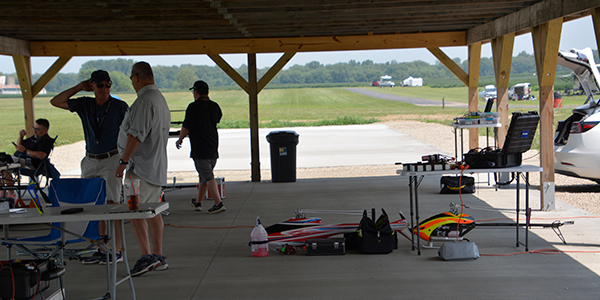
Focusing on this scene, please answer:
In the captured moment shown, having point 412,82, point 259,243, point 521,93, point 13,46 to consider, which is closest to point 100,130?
point 259,243

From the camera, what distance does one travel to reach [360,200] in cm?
695

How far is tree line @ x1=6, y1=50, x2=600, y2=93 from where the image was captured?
275ft

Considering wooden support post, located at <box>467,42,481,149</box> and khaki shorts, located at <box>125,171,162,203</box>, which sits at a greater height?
wooden support post, located at <box>467,42,481,149</box>

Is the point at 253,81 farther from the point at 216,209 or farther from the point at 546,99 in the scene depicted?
the point at 546,99

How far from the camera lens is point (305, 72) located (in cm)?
10394

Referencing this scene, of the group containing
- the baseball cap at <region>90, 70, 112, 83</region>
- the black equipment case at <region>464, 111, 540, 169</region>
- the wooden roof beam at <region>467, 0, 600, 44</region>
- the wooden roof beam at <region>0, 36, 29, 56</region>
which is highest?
the wooden roof beam at <region>0, 36, 29, 56</region>

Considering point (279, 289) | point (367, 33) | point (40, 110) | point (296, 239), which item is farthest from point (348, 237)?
point (40, 110)

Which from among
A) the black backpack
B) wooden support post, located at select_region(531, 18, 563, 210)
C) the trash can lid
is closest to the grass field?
the trash can lid

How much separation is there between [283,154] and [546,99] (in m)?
4.61

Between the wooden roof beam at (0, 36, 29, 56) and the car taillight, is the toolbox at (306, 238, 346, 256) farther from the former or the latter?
the wooden roof beam at (0, 36, 29, 56)

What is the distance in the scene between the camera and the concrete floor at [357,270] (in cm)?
338

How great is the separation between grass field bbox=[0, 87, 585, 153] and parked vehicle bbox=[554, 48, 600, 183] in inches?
880

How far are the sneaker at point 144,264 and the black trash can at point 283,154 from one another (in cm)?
506

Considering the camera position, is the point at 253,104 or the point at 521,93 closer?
the point at 253,104
